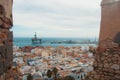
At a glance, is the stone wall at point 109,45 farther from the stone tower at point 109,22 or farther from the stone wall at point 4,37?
the stone wall at point 4,37

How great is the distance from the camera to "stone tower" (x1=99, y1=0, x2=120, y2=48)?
4.44m

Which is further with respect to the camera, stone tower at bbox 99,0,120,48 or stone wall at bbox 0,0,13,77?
stone tower at bbox 99,0,120,48

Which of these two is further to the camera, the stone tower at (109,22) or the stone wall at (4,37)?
the stone tower at (109,22)

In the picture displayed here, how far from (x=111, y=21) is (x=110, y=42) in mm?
487

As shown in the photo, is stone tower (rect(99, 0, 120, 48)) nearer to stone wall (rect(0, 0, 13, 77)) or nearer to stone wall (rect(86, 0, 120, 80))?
stone wall (rect(86, 0, 120, 80))

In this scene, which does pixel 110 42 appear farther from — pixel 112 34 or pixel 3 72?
pixel 3 72

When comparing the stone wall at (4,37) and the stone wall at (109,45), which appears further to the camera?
the stone wall at (109,45)

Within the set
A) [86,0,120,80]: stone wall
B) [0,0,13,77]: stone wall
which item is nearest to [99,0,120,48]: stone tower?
[86,0,120,80]: stone wall

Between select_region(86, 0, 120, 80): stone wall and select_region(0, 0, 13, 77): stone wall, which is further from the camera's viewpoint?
select_region(86, 0, 120, 80): stone wall

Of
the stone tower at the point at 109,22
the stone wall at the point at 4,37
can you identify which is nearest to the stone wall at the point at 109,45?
the stone tower at the point at 109,22

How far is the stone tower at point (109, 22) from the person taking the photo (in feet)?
14.6

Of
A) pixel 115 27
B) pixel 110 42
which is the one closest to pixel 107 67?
pixel 110 42

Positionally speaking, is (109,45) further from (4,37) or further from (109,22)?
(4,37)

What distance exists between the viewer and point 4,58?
209cm
